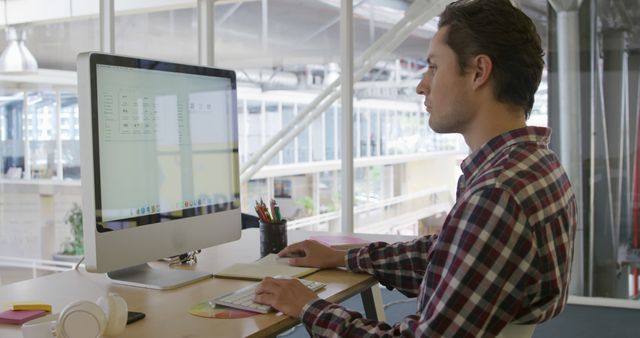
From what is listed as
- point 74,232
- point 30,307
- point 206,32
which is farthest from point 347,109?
point 30,307

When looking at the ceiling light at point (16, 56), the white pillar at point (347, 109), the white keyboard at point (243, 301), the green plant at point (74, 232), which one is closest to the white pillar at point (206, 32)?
the white pillar at point (347, 109)

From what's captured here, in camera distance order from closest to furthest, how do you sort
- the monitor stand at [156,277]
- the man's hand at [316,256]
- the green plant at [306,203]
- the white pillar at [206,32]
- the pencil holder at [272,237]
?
the monitor stand at [156,277]
the man's hand at [316,256]
the pencil holder at [272,237]
the white pillar at [206,32]
the green plant at [306,203]

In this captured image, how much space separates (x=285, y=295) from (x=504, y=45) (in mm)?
649

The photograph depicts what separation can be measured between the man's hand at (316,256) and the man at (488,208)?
373 millimetres

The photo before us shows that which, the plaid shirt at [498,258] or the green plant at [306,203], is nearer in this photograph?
the plaid shirt at [498,258]

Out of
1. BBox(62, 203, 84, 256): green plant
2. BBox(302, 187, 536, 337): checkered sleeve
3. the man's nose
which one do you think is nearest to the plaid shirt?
BBox(302, 187, 536, 337): checkered sleeve

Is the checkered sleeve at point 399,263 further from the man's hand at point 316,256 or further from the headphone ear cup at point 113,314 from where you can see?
the headphone ear cup at point 113,314

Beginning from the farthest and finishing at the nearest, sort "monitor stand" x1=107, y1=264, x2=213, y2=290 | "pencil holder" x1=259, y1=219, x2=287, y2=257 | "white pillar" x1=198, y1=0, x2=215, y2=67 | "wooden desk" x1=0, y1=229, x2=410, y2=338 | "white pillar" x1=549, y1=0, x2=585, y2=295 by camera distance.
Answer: "white pillar" x1=198, y1=0, x2=215, y2=67 → "white pillar" x1=549, y1=0, x2=585, y2=295 → "pencil holder" x1=259, y1=219, x2=287, y2=257 → "monitor stand" x1=107, y1=264, x2=213, y2=290 → "wooden desk" x1=0, y1=229, x2=410, y2=338

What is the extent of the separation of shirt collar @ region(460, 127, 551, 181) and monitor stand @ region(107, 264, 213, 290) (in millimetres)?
742

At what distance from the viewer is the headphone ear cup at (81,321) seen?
3.93 feet

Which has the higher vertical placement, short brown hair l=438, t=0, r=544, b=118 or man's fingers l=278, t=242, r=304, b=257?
short brown hair l=438, t=0, r=544, b=118

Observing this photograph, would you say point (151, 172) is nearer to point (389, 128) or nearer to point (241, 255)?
point (241, 255)

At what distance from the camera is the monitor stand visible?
1.68 meters

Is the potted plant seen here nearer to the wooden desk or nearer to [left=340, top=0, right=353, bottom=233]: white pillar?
[left=340, top=0, right=353, bottom=233]: white pillar
